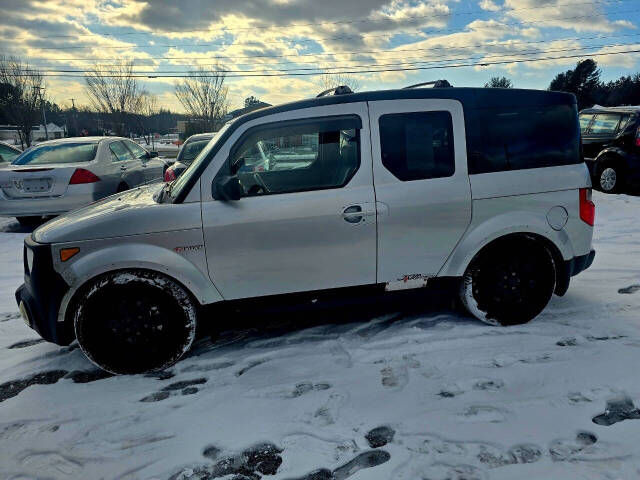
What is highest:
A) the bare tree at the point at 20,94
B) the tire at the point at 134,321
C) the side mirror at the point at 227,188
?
the bare tree at the point at 20,94

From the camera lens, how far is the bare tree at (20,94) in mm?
33906

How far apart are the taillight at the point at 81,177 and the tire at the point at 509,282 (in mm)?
6544

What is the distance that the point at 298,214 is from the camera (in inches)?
126

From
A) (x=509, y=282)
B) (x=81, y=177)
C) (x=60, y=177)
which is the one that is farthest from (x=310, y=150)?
(x=60, y=177)

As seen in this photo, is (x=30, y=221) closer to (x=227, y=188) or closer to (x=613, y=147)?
(x=227, y=188)

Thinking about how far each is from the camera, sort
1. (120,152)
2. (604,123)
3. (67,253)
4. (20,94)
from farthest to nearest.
Answer: (20,94), (604,123), (120,152), (67,253)

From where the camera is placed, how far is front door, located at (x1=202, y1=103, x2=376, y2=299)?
10.4 ft

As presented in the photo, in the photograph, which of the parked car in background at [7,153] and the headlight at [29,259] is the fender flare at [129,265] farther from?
the parked car in background at [7,153]

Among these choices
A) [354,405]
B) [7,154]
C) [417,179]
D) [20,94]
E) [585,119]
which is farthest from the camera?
[20,94]

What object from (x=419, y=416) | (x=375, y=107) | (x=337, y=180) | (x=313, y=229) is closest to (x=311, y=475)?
(x=419, y=416)

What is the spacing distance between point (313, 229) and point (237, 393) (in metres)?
1.22

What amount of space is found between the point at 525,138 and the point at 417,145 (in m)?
0.91

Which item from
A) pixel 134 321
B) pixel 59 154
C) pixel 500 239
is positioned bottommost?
pixel 134 321

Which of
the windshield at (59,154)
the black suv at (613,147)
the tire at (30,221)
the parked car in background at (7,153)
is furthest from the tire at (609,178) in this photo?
the parked car in background at (7,153)
